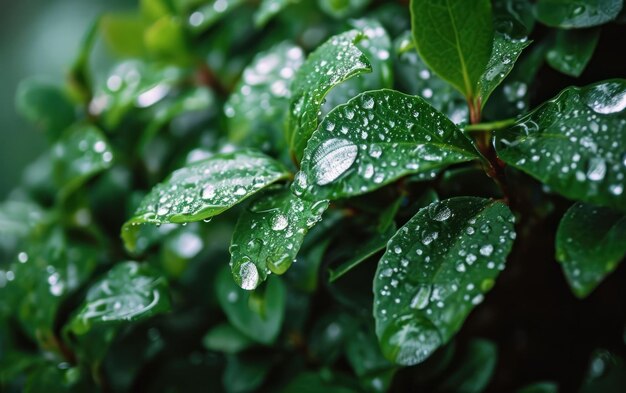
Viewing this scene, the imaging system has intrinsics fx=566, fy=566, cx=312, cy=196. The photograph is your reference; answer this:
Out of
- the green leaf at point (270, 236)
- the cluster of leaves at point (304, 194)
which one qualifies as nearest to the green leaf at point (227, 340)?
the cluster of leaves at point (304, 194)

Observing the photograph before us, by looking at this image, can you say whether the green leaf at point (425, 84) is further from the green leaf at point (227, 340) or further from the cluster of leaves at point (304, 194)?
the green leaf at point (227, 340)

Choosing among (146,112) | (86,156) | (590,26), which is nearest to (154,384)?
(86,156)

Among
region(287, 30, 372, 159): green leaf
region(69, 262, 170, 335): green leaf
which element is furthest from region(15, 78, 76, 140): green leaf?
region(287, 30, 372, 159): green leaf

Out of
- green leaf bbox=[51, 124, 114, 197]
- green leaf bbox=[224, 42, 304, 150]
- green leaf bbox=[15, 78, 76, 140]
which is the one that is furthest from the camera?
green leaf bbox=[15, 78, 76, 140]

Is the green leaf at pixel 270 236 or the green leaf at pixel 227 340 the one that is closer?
the green leaf at pixel 270 236

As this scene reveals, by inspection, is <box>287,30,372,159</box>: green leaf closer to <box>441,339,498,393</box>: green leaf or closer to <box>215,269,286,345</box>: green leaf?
<box>215,269,286,345</box>: green leaf

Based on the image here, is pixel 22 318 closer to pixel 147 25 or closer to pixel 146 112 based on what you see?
pixel 146 112
